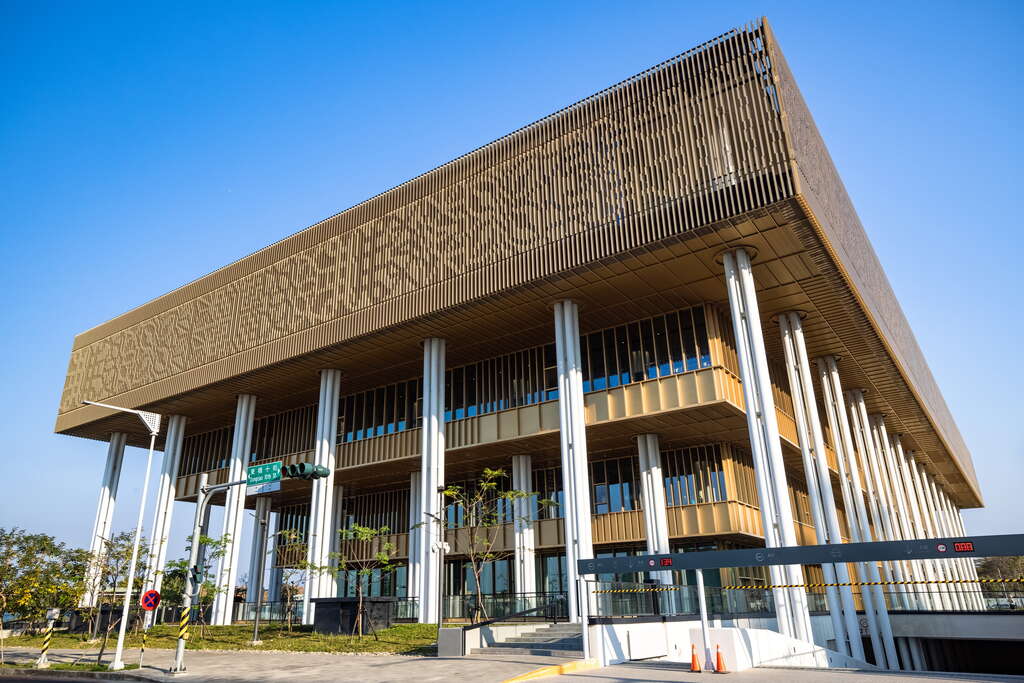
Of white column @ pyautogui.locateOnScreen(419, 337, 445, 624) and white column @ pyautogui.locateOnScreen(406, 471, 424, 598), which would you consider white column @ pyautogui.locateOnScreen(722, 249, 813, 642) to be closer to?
white column @ pyautogui.locateOnScreen(419, 337, 445, 624)

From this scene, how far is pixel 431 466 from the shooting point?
3005cm

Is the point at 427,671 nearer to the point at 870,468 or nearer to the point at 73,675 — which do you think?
the point at 73,675

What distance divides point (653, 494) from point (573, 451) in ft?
17.1

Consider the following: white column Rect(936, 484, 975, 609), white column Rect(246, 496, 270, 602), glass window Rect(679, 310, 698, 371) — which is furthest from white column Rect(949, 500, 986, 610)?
white column Rect(246, 496, 270, 602)

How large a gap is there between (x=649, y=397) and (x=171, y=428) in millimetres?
29436

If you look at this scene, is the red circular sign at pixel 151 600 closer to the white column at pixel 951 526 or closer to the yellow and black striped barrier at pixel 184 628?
the yellow and black striped barrier at pixel 184 628

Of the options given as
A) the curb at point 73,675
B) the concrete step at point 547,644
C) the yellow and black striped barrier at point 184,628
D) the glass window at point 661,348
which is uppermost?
the glass window at point 661,348

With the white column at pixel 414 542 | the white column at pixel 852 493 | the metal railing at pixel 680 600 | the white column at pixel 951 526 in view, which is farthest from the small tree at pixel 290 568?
the white column at pixel 951 526

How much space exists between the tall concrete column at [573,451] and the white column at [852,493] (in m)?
11.9

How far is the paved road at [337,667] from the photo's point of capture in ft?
53.1

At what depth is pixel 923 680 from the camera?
512 inches

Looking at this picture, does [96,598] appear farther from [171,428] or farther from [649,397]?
[649,397]

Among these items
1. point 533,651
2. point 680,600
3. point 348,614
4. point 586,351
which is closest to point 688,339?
point 586,351

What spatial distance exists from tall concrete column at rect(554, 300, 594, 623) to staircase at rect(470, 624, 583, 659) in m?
1.79
